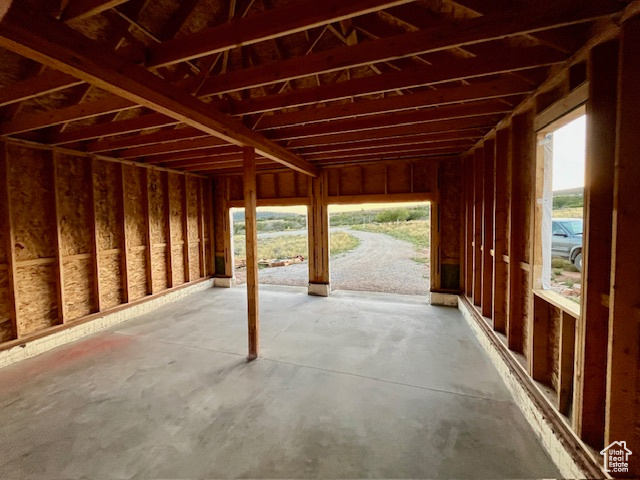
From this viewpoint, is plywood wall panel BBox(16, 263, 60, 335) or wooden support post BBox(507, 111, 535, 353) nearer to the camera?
wooden support post BBox(507, 111, 535, 353)

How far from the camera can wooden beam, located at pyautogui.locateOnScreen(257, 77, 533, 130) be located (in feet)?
9.07

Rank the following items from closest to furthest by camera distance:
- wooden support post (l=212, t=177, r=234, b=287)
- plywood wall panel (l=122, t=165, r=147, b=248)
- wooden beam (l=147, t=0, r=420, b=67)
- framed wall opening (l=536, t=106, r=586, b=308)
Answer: wooden beam (l=147, t=0, r=420, b=67), framed wall opening (l=536, t=106, r=586, b=308), plywood wall panel (l=122, t=165, r=147, b=248), wooden support post (l=212, t=177, r=234, b=287)

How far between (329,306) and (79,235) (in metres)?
5.02

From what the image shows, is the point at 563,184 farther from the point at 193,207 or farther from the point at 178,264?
the point at 193,207

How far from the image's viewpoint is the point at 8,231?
3.94 metres

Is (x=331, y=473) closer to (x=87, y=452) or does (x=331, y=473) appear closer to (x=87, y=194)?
(x=87, y=452)

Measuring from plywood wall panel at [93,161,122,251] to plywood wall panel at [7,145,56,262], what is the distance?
70 cm

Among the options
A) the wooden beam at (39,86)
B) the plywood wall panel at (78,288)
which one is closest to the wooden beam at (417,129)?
the wooden beam at (39,86)

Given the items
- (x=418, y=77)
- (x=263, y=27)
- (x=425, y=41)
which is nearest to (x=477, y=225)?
(x=418, y=77)

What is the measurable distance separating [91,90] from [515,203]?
18.2ft

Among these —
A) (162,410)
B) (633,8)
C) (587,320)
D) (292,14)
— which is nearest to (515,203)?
(587,320)

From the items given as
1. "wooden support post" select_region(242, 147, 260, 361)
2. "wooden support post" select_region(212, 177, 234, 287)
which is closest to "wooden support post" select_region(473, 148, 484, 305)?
"wooden support post" select_region(242, 147, 260, 361)

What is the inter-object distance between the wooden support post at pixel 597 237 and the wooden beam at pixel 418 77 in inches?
17.9

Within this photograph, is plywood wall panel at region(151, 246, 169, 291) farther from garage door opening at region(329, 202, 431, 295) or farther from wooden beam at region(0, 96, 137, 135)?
garage door opening at region(329, 202, 431, 295)
